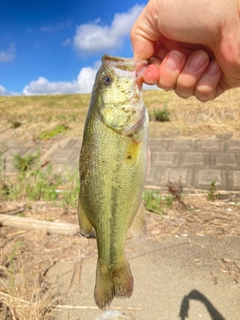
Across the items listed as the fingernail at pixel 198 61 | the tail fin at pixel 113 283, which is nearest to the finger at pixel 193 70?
the fingernail at pixel 198 61

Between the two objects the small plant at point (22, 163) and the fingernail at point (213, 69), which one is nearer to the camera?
the fingernail at point (213, 69)

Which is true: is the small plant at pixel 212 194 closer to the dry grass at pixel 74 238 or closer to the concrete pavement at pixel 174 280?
the dry grass at pixel 74 238

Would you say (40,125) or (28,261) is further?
(40,125)

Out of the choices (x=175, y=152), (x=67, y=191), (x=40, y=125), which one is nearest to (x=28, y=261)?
(x=67, y=191)

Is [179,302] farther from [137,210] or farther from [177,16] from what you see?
[177,16]

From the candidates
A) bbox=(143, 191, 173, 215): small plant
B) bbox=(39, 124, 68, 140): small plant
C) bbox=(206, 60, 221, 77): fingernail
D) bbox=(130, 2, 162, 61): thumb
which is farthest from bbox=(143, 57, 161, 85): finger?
bbox=(39, 124, 68, 140): small plant

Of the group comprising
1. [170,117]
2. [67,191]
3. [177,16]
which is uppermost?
[177,16]
